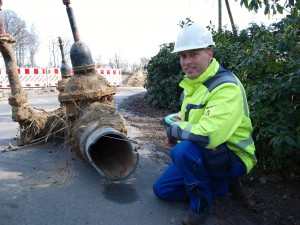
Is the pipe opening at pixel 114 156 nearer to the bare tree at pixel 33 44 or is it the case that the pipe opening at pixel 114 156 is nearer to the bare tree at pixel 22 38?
the bare tree at pixel 22 38

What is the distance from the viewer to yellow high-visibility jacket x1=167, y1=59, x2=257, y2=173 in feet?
7.04

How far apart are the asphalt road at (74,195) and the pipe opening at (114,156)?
Result: 127mm

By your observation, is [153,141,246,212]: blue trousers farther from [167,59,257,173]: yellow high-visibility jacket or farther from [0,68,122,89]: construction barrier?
[0,68,122,89]: construction barrier

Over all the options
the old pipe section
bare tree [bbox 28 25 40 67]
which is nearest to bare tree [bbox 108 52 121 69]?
bare tree [bbox 28 25 40 67]

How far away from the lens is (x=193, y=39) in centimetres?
240

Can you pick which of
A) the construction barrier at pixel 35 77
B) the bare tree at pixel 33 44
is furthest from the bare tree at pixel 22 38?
the construction barrier at pixel 35 77

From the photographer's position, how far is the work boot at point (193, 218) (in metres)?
2.29

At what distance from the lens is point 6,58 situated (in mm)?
4129

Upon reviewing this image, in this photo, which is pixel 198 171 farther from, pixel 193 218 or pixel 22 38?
pixel 22 38

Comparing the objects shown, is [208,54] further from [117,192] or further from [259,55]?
[117,192]

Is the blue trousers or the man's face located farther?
the man's face

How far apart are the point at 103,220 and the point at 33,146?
8.01 ft

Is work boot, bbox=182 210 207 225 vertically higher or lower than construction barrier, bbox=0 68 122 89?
lower

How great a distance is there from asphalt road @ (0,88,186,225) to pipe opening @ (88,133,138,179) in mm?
127
